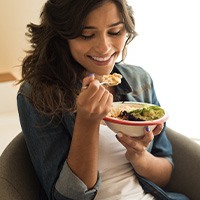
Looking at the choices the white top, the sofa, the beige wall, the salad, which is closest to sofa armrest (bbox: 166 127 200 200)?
the sofa

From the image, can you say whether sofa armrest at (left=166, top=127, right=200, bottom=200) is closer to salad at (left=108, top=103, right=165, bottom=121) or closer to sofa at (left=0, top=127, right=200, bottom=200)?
sofa at (left=0, top=127, right=200, bottom=200)

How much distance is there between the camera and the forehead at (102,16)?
883 mm

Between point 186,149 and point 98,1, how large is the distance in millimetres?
621

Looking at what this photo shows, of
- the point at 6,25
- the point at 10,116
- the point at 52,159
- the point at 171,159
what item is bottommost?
the point at 10,116

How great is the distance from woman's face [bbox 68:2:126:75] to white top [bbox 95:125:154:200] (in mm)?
203

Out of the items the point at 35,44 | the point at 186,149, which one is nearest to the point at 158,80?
the point at 186,149

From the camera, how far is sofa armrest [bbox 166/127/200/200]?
1.10m

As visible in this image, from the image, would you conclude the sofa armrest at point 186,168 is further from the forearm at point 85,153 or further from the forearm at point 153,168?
the forearm at point 85,153

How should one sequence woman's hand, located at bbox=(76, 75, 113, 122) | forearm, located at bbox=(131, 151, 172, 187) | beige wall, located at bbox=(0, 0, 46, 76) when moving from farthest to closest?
beige wall, located at bbox=(0, 0, 46, 76) < forearm, located at bbox=(131, 151, 172, 187) < woman's hand, located at bbox=(76, 75, 113, 122)

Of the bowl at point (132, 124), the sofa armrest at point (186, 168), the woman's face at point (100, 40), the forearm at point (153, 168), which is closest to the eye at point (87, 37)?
the woman's face at point (100, 40)

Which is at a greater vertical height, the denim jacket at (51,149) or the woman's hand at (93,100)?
the woman's hand at (93,100)

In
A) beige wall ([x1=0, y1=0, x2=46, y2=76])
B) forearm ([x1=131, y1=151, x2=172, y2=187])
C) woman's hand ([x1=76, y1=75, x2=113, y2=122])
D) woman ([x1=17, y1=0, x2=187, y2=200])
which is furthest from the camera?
beige wall ([x1=0, y1=0, x2=46, y2=76])

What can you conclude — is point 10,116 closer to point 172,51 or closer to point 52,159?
point 172,51

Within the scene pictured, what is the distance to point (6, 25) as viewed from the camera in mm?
2020
